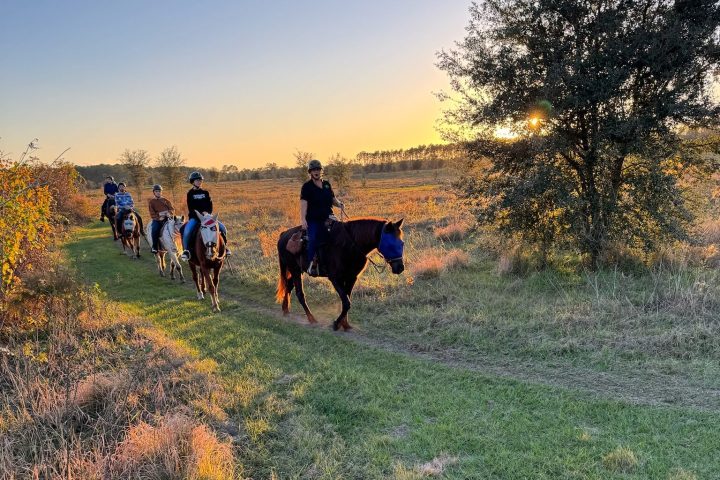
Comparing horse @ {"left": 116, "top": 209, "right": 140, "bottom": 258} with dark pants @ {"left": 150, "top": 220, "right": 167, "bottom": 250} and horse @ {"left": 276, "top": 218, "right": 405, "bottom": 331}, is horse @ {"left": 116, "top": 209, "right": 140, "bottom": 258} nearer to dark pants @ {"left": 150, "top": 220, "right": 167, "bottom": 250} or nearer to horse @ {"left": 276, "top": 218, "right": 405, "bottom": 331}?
dark pants @ {"left": 150, "top": 220, "right": 167, "bottom": 250}

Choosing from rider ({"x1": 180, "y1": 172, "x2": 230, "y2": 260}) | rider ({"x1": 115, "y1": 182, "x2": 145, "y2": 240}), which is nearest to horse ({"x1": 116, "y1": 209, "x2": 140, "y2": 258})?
rider ({"x1": 115, "y1": 182, "x2": 145, "y2": 240})

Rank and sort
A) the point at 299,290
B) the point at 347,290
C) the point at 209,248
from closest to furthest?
the point at 347,290 < the point at 299,290 < the point at 209,248

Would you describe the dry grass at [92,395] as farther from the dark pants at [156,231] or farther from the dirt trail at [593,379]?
the dark pants at [156,231]

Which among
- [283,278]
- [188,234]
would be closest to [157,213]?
[188,234]

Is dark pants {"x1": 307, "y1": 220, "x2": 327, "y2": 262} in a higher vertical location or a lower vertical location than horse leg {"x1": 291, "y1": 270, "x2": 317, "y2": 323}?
higher

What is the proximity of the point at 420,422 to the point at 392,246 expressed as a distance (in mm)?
3134

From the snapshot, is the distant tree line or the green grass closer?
the green grass

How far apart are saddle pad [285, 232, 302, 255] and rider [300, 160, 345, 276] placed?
16.6 inches

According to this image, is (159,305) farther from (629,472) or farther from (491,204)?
(629,472)

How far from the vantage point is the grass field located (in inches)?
165

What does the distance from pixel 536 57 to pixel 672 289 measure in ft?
19.2

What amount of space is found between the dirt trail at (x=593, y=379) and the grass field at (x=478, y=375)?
3 centimetres

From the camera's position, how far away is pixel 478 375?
6.11 m

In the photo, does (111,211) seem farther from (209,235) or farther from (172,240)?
(209,235)
